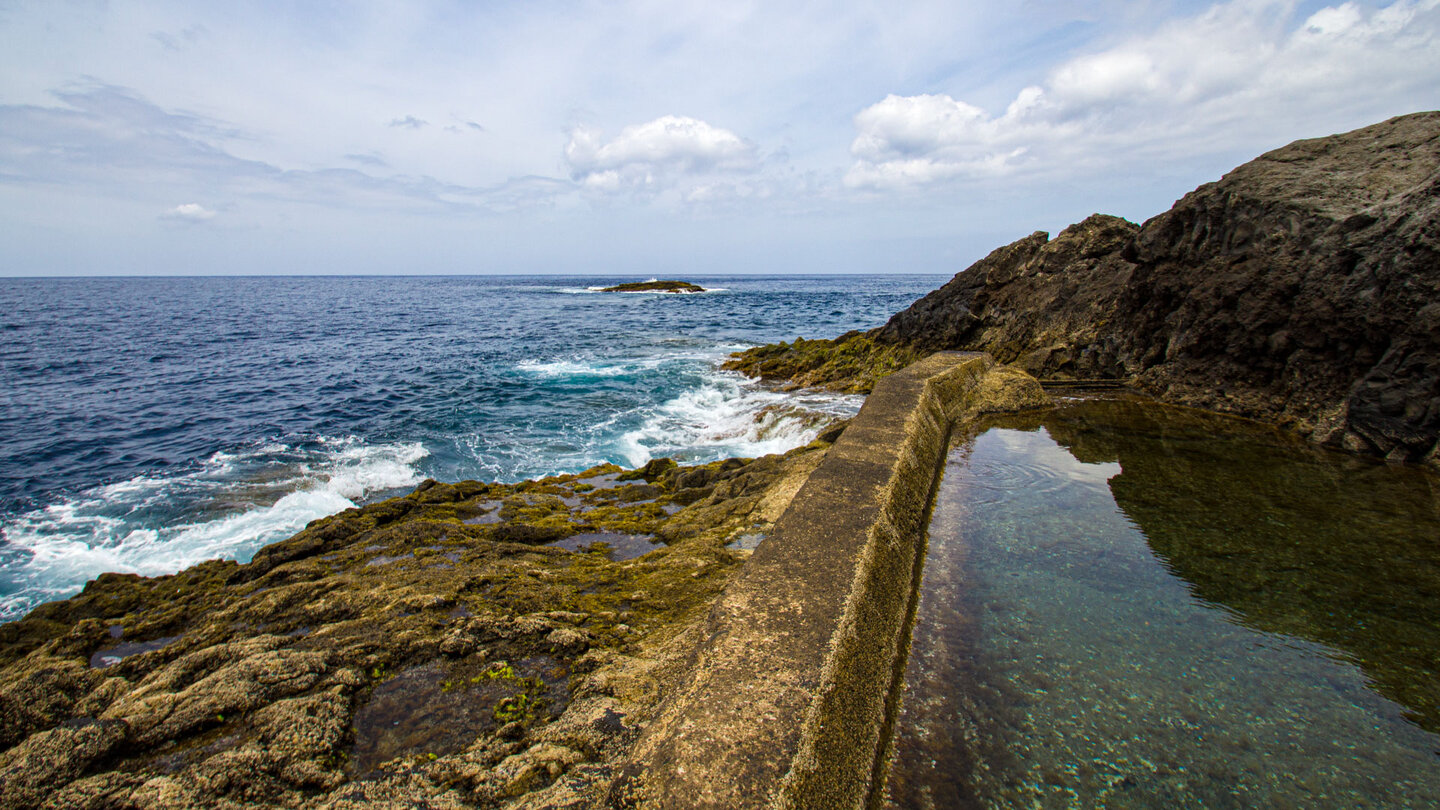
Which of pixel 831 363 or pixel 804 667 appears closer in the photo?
pixel 804 667

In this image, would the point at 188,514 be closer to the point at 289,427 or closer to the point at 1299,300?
the point at 289,427

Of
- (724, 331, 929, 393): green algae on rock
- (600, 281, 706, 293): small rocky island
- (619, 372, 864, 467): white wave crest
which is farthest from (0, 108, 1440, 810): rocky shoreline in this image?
(600, 281, 706, 293): small rocky island

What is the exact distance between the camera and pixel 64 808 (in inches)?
95.9

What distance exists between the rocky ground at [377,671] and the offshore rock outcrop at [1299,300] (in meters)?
7.37

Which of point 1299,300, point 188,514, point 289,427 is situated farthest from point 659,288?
point 1299,300

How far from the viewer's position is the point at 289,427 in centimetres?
1502

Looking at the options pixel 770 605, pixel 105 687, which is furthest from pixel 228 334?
pixel 770 605

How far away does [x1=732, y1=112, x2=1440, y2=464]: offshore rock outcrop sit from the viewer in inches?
269

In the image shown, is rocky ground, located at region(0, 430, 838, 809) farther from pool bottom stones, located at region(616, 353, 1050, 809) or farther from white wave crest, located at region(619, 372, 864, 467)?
white wave crest, located at region(619, 372, 864, 467)

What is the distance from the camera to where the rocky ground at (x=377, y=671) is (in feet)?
8.48

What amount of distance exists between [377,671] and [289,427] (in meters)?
14.8

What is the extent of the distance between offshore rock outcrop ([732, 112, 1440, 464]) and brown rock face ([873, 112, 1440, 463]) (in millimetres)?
20

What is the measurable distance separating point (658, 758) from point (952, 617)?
2271 mm

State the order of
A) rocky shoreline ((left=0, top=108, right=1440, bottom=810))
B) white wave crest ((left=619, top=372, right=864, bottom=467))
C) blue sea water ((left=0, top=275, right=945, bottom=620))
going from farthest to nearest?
white wave crest ((left=619, top=372, right=864, bottom=467)) < blue sea water ((left=0, top=275, right=945, bottom=620)) < rocky shoreline ((left=0, top=108, right=1440, bottom=810))
